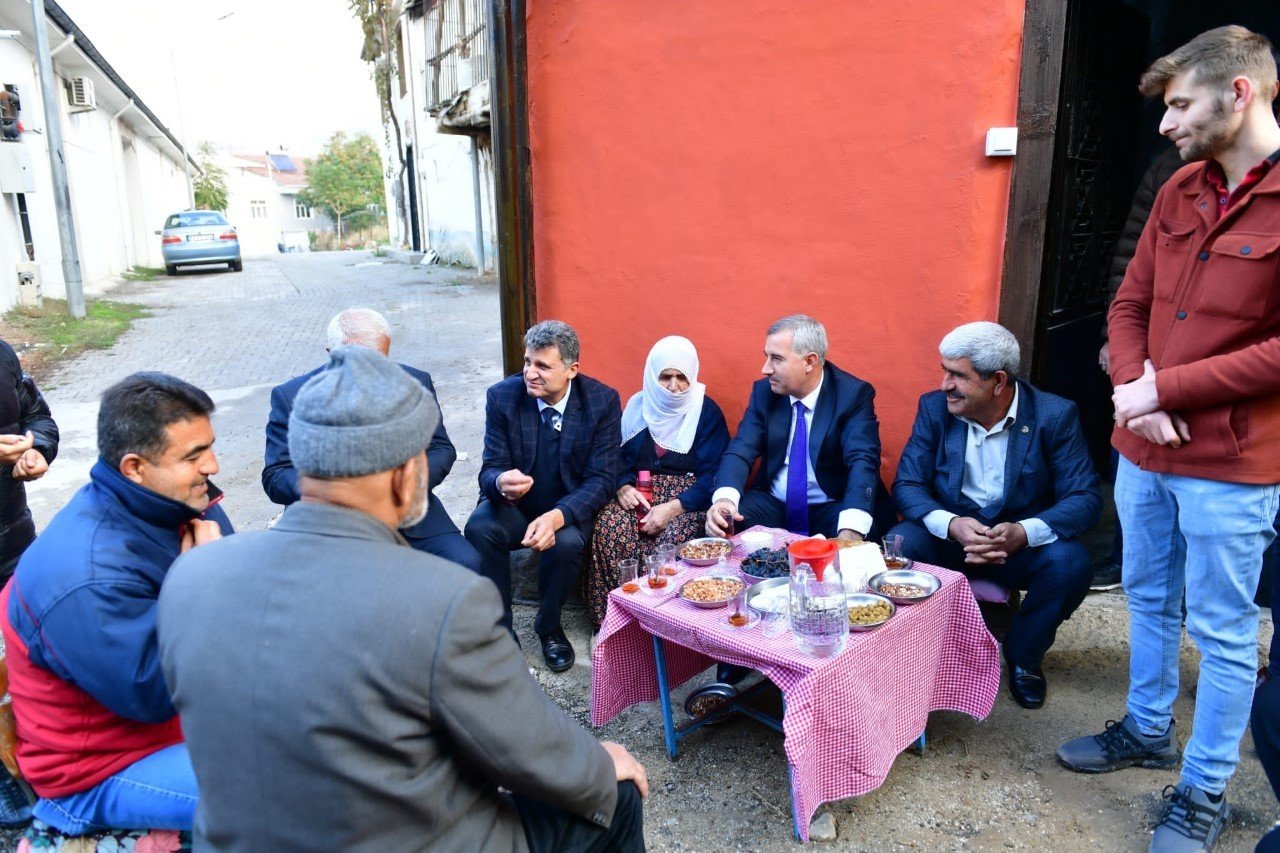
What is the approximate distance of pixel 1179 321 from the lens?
98.8 inches

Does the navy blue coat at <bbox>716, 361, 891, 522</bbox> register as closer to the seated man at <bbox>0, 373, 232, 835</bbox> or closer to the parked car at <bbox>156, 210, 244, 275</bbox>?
the seated man at <bbox>0, 373, 232, 835</bbox>

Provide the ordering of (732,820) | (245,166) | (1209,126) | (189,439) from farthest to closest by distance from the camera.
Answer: (245,166) < (732,820) < (1209,126) < (189,439)

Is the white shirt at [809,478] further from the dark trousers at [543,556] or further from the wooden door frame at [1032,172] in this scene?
the wooden door frame at [1032,172]

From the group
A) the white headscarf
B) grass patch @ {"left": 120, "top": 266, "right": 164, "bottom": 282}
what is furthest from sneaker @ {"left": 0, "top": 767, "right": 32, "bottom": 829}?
grass patch @ {"left": 120, "top": 266, "right": 164, "bottom": 282}

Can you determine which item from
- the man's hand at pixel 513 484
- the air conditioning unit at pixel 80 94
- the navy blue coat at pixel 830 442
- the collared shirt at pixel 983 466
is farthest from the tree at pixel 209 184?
the collared shirt at pixel 983 466

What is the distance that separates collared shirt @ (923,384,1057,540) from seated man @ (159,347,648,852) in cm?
228

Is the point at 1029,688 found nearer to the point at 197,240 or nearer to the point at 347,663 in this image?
the point at 347,663

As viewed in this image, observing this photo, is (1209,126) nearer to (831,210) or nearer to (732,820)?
(831,210)

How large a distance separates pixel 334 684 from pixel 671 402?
2938mm

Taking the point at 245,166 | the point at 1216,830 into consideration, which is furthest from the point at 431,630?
the point at 245,166

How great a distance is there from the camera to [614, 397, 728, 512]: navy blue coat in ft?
13.9

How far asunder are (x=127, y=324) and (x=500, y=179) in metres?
10.2

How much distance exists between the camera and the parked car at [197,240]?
20422 millimetres

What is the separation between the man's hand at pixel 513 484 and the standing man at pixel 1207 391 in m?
2.31
